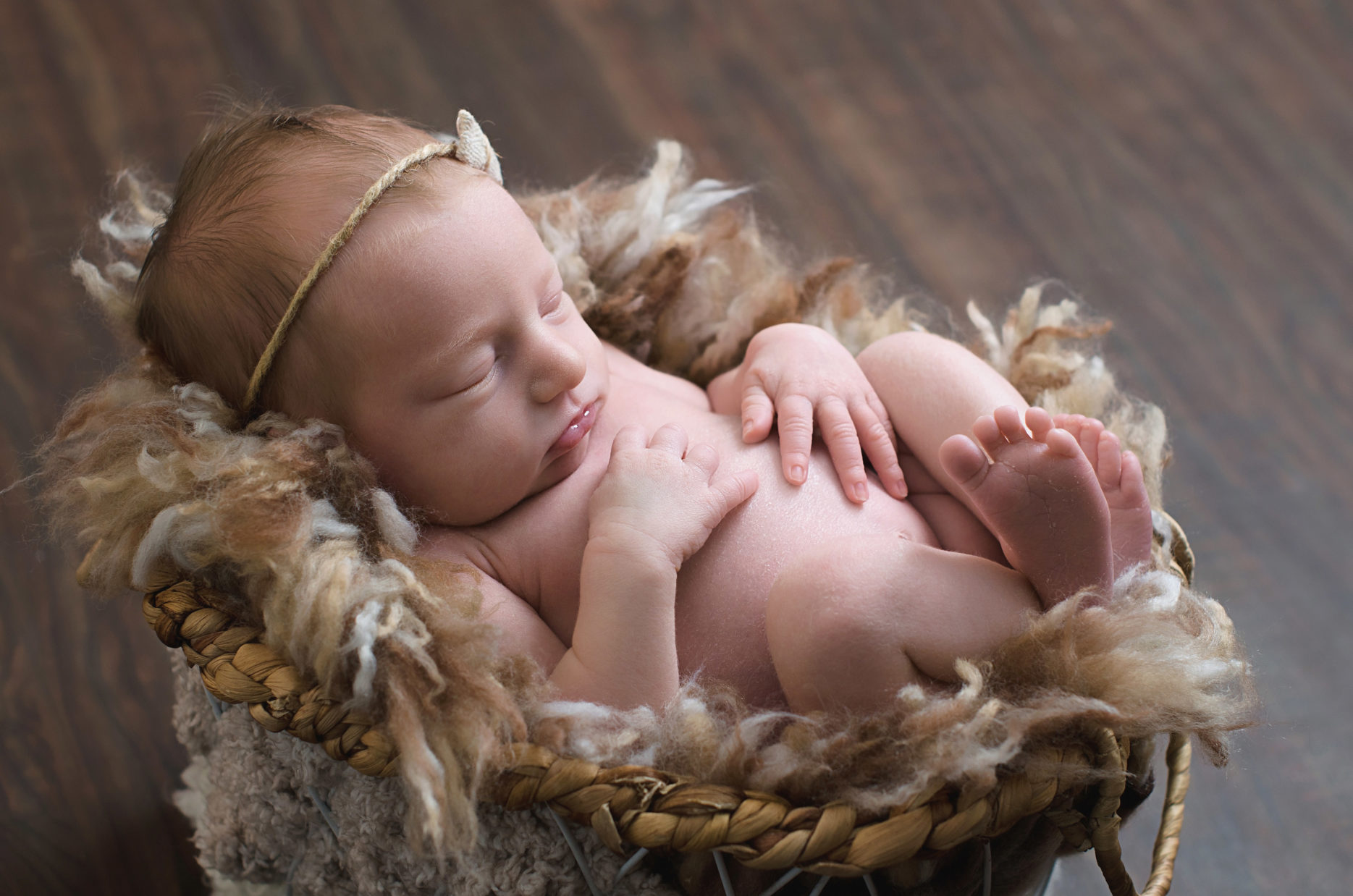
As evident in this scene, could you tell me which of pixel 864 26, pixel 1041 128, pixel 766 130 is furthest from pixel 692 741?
pixel 864 26

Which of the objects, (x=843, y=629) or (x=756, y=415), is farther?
(x=756, y=415)

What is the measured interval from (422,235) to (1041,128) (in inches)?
46.2

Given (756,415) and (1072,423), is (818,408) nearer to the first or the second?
(756,415)

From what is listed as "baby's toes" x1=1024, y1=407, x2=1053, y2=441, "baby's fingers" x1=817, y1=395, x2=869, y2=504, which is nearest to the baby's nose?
"baby's fingers" x1=817, y1=395, x2=869, y2=504

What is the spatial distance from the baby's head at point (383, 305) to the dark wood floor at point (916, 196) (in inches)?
18.3

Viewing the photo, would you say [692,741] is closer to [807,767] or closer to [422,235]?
[807,767]

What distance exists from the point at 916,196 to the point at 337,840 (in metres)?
1.18

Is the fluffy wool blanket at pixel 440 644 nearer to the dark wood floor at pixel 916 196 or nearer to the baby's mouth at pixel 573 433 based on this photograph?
the baby's mouth at pixel 573 433

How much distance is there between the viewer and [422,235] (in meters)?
0.82

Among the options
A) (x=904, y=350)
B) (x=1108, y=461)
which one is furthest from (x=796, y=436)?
(x=1108, y=461)

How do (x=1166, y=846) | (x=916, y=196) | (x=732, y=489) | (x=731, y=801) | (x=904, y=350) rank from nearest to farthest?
(x=731, y=801), (x=1166, y=846), (x=732, y=489), (x=904, y=350), (x=916, y=196)

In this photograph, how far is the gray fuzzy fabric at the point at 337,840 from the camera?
72 cm

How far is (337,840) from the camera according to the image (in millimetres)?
797

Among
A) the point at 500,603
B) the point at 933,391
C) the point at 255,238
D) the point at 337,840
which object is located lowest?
the point at 337,840
